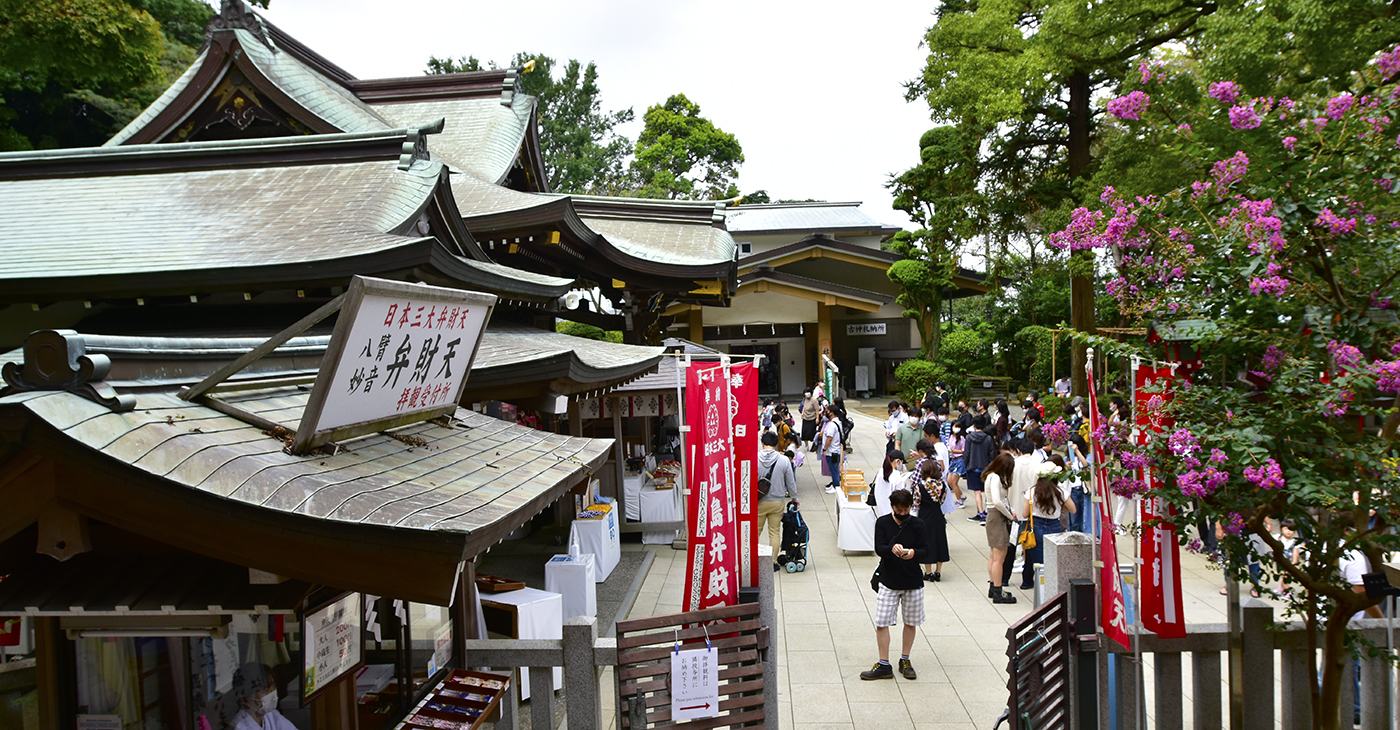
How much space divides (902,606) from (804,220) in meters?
37.5

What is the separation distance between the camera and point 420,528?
2.72 metres

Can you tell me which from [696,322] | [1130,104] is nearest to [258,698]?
[1130,104]

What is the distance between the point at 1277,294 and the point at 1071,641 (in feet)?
7.52

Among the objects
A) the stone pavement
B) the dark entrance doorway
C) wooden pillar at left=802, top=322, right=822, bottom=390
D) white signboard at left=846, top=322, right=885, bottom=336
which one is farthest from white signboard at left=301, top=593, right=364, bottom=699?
white signboard at left=846, top=322, right=885, bottom=336

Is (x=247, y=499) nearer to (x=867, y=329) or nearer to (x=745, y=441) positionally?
(x=745, y=441)

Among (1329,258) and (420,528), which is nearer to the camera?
(420,528)

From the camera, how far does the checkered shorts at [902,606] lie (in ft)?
22.5

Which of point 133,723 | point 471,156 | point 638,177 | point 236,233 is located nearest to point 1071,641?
point 133,723

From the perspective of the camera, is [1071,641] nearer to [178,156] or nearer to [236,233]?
[236,233]

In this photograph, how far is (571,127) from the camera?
143 feet

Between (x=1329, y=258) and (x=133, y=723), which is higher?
(x=1329, y=258)

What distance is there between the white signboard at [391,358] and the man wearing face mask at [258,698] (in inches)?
56.4

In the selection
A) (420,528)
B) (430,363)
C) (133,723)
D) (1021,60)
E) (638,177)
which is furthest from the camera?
(638,177)

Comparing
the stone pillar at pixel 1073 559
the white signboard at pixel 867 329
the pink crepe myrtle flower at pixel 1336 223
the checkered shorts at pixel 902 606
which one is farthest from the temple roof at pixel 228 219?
the white signboard at pixel 867 329
